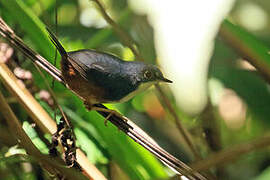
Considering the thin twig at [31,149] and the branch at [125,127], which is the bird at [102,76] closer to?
the branch at [125,127]

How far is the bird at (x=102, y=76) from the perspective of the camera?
1850 millimetres

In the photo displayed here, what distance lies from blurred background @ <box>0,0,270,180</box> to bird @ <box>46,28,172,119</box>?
0.13 metres

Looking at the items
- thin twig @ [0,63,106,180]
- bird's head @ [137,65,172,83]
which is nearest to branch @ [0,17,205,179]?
thin twig @ [0,63,106,180]

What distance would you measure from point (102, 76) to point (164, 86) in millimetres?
672

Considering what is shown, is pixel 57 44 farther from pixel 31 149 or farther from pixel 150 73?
pixel 150 73

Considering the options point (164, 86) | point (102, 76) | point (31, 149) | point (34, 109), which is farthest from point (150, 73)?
point (31, 149)

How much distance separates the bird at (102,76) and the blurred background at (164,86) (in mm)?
135

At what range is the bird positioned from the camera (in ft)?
6.07

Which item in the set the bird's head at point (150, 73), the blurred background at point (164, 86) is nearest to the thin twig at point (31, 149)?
the blurred background at point (164, 86)

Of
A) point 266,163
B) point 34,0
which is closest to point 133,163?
point 266,163

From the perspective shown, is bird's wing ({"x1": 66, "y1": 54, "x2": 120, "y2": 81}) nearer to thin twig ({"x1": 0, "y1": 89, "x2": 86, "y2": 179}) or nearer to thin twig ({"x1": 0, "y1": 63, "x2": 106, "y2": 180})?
thin twig ({"x1": 0, "y1": 63, "x2": 106, "y2": 180})

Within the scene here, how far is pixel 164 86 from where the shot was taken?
253 centimetres

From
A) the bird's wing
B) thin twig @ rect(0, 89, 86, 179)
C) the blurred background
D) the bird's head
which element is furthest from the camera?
the bird's head

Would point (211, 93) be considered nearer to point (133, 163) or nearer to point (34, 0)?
point (133, 163)
